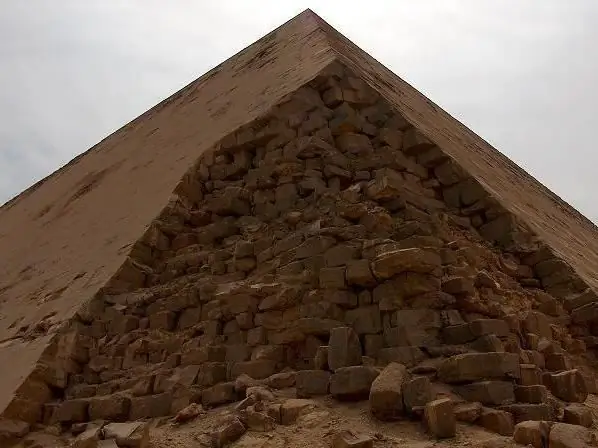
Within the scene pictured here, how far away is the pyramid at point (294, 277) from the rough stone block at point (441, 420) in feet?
1.14

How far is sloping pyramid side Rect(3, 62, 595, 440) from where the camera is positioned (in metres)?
3.67

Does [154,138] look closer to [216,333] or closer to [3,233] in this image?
[3,233]

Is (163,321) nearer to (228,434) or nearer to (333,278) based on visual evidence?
(333,278)

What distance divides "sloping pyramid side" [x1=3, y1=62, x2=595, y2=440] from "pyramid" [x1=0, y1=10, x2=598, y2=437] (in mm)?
13

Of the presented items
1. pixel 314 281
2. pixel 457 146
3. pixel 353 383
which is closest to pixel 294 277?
pixel 314 281

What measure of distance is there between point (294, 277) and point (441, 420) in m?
1.44

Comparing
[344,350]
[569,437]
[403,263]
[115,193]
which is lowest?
[569,437]

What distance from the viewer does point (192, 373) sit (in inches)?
151

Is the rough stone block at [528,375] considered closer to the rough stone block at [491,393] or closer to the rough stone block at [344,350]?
the rough stone block at [491,393]

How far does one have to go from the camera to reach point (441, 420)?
288 cm

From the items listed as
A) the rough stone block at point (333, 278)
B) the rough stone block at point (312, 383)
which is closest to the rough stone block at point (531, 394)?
the rough stone block at point (312, 383)

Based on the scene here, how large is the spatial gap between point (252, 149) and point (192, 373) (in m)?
2.20

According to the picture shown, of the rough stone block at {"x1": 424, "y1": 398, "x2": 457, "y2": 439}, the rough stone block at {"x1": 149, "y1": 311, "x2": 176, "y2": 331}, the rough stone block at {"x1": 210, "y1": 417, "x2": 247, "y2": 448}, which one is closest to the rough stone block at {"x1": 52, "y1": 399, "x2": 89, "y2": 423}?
the rough stone block at {"x1": 149, "y1": 311, "x2": 176, "y2": 331}

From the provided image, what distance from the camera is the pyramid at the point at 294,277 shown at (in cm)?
369
